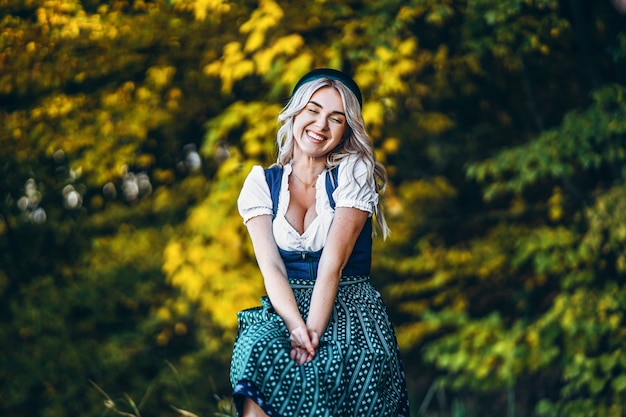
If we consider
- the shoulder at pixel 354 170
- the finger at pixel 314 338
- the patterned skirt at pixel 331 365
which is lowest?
the patterned skirt at pixel 331 365

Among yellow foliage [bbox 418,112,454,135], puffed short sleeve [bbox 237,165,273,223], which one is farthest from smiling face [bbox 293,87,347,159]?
yellow foliage [bbox 418,112,454,135]

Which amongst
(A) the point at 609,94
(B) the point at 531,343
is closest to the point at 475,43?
(A) the point at 609,94

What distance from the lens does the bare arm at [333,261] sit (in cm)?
253

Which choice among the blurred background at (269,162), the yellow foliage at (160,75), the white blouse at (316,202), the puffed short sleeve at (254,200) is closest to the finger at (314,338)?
the white blouse at (316,202)

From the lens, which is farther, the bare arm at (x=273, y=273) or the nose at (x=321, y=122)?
the nose at (x=321, y=122)

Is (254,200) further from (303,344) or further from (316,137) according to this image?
(303,344)

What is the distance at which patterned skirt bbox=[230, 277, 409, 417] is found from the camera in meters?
2.39

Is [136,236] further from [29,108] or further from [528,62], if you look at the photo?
[528,62]

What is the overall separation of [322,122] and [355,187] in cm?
23

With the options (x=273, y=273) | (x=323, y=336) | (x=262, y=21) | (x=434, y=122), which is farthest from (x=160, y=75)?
(x=323, y=336)

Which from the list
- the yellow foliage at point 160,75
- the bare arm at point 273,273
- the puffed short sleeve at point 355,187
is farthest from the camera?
the yellow foliage at point 160,75

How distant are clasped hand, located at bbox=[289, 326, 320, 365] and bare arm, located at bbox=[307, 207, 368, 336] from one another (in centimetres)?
3

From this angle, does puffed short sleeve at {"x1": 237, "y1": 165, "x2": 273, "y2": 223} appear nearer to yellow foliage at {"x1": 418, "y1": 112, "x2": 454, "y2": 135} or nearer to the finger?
the finger

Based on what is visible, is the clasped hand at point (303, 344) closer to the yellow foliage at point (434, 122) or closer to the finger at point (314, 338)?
the finger at point (314, 338)
